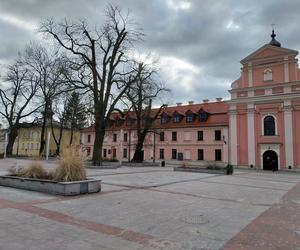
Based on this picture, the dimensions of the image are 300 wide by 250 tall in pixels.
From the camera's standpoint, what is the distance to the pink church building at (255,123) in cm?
3594

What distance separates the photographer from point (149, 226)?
19.7 feet

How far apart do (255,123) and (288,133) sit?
4.49 meters

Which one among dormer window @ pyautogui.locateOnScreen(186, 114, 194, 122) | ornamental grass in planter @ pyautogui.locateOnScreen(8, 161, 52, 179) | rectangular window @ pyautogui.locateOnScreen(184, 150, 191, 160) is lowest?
ornamental grass in planter @ pyautogui.locateOnScreen(8, 161, 52, 179)

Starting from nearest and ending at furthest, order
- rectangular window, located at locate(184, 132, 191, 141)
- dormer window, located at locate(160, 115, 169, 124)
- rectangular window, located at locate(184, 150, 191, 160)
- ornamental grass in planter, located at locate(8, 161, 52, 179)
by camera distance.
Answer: ornamental grass in planter, located at locate(8, 161, 52, 179), rectangular window, located at locate(184, 150, 191, 160), rectangular window, located at locate(184, 132, 191, 141), dormer window, located at locate(160, 115, 169, 124)

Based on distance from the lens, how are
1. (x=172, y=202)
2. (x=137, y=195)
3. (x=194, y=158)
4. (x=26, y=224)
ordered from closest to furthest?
1. (x=26, y=224)
2. (x=172, y=202)
3. (x=137, y=195)
4. (x=194, y=158)

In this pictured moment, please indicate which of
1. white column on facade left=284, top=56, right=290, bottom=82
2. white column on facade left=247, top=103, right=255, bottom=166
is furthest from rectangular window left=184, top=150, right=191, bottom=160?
white column on facade left=284, top=56, right=290, bottom=82

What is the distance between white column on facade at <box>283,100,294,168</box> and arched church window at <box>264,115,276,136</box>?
5.35ft

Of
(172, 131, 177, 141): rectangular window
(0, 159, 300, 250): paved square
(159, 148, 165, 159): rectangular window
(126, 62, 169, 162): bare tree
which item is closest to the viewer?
(0, 159, 300, 250): paved square

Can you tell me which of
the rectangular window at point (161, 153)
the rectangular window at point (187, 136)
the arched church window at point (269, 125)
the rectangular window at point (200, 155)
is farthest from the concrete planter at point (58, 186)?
Answer: the rectangular window at point (161, 153)

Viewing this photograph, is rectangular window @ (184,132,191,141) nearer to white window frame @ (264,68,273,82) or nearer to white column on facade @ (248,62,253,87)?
white column on facade @ (248,62,253,87)

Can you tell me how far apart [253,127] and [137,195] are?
106 ft

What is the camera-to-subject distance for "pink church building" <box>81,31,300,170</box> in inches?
1415

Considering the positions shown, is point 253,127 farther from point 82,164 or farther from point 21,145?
point 21,145

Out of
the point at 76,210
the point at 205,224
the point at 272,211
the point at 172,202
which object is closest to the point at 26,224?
the point at 76,210
